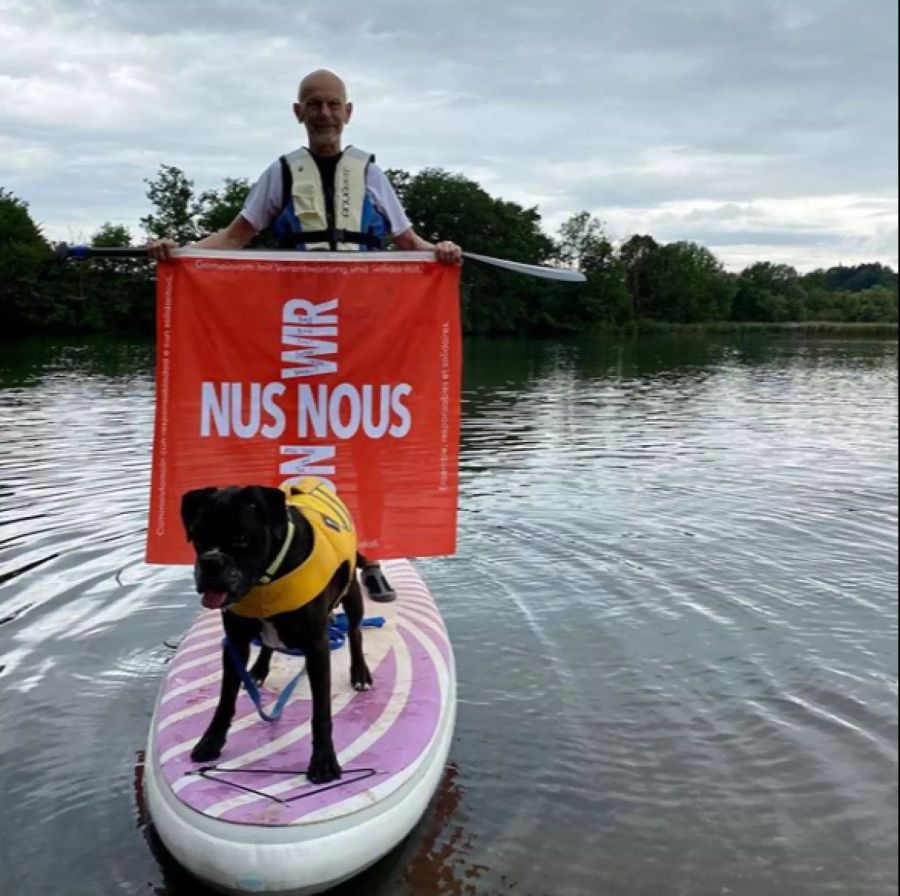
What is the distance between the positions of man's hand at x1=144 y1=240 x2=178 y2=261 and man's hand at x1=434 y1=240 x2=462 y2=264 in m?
1.78

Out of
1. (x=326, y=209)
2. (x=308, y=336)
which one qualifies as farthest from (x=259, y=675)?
(x=326, y=209)

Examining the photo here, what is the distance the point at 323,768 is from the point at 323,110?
13.2ft

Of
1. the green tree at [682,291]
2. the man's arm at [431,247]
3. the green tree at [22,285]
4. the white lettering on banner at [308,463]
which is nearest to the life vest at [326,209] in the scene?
the man's arm at [431,247]

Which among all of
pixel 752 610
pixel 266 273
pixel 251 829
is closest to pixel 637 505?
pixel 752 610

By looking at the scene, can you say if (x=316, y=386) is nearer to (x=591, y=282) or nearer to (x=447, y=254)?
(x=447, y=254)

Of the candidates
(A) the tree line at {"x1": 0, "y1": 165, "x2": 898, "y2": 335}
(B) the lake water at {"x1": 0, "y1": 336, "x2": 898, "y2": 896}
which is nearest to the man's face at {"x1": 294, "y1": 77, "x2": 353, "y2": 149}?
(B) the lake water at {"x1": 0, "y1": 336, "x2": 898, "y2": 896}

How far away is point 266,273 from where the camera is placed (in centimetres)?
646

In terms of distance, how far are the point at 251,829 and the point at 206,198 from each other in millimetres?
85250

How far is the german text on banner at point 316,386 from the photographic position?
6.38 m

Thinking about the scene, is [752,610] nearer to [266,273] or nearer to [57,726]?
[266,273]

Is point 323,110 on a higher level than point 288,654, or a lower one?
higher

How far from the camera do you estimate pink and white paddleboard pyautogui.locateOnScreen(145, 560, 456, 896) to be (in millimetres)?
4082

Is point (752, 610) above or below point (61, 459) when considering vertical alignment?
below

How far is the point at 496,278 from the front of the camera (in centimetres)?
8512
